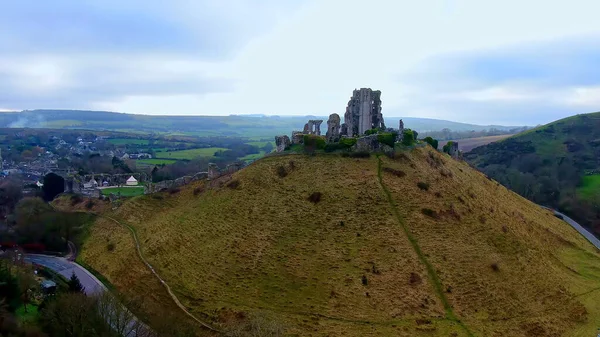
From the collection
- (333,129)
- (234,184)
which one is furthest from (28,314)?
(333,129)

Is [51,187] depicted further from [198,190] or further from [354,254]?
[354,254]

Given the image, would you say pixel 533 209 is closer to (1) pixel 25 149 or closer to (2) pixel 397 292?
(2) pixel 397 292

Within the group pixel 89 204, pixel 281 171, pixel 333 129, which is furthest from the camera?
pixel 89 204

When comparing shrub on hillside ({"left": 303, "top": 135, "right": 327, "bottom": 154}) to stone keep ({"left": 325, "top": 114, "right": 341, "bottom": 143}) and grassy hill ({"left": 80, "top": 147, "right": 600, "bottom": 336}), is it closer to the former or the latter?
grassy hill ({"left": 80, "top": 147, "right": 600, "bottom": 336})

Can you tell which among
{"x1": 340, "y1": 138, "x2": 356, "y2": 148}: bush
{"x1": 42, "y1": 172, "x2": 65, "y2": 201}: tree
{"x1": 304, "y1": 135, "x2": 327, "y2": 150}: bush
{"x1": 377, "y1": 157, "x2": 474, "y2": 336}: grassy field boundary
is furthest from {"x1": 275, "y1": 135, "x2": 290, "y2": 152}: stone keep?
{"x1": 42, "y1": 172, "x2": 65, "y2": 201}: tree

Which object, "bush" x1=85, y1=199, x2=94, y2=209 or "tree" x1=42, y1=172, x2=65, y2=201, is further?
"tree" x1=42, y1=172, x2=65, y2=201

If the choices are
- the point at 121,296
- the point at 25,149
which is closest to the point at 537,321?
the point at 121,296
